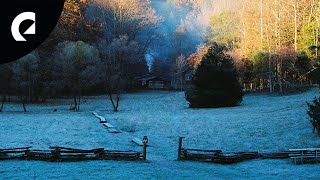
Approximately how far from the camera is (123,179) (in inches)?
479

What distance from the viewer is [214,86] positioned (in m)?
39.6

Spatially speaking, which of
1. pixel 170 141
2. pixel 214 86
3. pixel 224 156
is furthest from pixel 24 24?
pixel 214 86

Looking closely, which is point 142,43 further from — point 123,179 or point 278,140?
point 123,179

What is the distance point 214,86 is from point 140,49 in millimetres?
42353

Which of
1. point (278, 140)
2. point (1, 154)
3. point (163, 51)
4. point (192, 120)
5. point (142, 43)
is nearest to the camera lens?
point (1, 154)

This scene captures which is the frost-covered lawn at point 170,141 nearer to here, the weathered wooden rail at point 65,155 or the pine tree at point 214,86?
the weathered wooden rail at point 65,155

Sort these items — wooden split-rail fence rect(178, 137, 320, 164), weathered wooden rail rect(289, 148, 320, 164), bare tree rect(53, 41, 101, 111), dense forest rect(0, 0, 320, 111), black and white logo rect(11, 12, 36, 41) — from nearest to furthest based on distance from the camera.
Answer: black and white logo rect(11, 12, 36, 41) → weathered wooden rail rect(289, 148, 320, 164) → wooden split-rail fence rect(178, 137, 320, 164) → bare tree rect(53, 41, 101, 111) → dense forest rect(0, 0, 320, 111)

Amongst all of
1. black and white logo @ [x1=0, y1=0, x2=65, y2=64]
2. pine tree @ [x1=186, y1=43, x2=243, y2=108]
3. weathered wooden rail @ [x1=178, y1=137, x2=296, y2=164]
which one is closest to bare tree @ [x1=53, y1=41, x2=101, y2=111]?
pine tree @ [x1=186, y1=43, x2=243, y2=108]

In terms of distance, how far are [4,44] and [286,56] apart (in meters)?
45.8

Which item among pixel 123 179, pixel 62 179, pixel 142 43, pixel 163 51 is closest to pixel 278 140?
pixel 123 179

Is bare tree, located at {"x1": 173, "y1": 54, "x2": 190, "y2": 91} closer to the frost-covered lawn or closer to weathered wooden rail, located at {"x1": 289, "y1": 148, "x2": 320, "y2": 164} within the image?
the frost-covered lawn

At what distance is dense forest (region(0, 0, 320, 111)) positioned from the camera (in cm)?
4609

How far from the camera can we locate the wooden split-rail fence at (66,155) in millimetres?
15367

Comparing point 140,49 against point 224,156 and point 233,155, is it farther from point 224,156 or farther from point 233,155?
point 224,156
